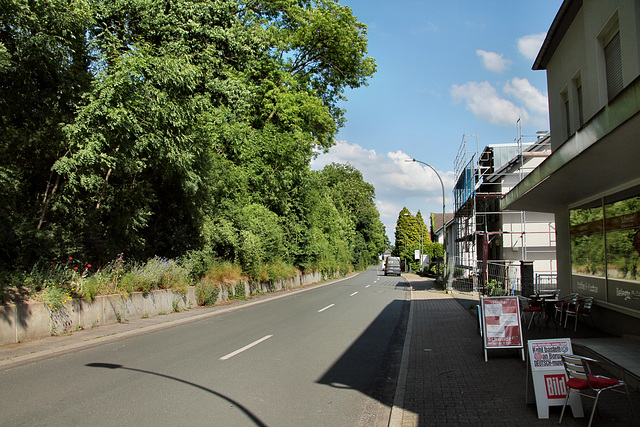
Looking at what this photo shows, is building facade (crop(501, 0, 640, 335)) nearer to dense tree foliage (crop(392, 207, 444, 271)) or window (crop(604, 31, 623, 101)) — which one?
window (crop(604, 31, 623, 101))

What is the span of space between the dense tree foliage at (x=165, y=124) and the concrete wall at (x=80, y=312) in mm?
1590

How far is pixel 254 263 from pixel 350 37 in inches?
626

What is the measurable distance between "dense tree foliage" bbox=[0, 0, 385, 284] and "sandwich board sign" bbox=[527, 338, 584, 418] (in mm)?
9978

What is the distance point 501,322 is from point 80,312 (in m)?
9.73

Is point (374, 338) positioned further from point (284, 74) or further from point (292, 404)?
point (284, 74)

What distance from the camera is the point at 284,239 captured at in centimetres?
3120

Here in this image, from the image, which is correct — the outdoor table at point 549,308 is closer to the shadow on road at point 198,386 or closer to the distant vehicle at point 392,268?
the shadow on road at point 198,386

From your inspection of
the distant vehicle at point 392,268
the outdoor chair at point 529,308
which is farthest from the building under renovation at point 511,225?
the distant vehicle at point 392,268

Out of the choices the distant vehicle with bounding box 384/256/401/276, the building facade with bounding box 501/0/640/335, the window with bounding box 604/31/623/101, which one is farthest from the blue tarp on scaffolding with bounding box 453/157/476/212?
the distant vehicle with bounding box 384/256/401/276

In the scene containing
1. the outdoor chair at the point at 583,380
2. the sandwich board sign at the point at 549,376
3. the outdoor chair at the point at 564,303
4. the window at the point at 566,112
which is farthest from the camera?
the window at the point at 566,112

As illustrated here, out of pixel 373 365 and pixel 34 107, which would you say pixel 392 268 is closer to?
pixel 34 107

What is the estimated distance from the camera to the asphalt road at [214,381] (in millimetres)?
5289

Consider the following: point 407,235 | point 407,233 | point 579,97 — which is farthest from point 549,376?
point 407,233

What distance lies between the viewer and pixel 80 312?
36.5 ft
